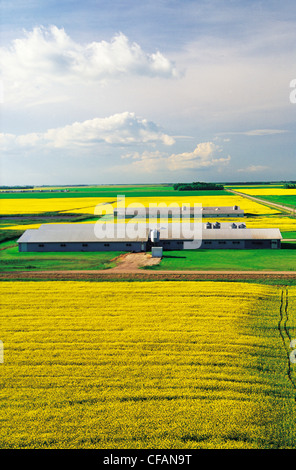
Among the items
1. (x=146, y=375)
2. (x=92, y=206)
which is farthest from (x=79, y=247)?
(x=92, y=206)

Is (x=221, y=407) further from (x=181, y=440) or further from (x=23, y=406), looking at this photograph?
(x=23, y=406)

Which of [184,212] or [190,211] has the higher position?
[190,211]

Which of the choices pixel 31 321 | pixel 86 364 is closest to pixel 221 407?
pixel 86 364

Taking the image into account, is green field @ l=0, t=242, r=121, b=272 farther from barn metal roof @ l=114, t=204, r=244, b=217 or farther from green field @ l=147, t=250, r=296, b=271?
barn metal roof @ l=114, t=204, r=244, b=217

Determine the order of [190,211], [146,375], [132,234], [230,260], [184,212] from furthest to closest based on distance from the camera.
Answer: [190,211] < [184,212] < [132,234] < [230,260] < [146,375]

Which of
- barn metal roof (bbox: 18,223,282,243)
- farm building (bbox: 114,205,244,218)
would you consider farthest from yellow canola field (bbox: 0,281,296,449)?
farm building (bbox: 114,205,244,218)

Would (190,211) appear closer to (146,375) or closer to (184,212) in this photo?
(184,212)

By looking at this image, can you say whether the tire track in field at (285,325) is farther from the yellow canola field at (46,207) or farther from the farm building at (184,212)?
the yellow canola field at (46,207)
